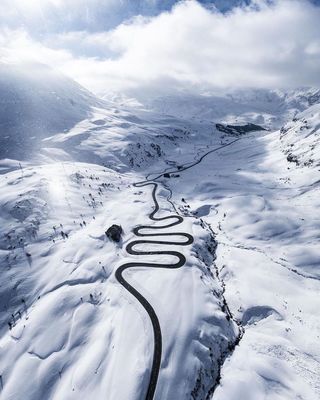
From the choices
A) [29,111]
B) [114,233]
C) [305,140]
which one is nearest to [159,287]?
[114,233]

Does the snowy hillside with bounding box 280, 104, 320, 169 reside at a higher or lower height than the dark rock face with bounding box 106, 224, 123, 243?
higher

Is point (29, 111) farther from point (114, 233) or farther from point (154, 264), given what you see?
point (154, 264)

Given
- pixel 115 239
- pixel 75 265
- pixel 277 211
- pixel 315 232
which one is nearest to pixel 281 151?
pixel 277 211

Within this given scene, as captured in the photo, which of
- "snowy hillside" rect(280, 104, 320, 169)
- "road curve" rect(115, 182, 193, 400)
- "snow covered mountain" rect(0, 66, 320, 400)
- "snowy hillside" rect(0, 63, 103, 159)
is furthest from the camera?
"snowy hillside" rect(0, 63, 103, 159)

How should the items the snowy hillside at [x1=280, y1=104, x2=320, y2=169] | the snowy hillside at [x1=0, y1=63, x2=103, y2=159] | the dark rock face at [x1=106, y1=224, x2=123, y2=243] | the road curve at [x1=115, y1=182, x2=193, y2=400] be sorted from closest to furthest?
1. the road curve at [x1=115, y1=182, x2=193, y2=400]
2. the dark rock face at [x1=106, y1=224, x2=123, y2=243]
3. the snowy hillside at [x1=280, y1=104, x2=320, y2=169]
4. the snowy hillside at [x1=0, y1=63, x2=103, y2=159]

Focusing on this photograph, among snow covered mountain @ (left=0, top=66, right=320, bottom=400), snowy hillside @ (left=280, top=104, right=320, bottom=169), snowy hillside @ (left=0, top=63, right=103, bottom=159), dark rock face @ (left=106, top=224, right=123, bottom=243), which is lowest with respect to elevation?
snow covered mountain @ (left=0, top=66, right=320, bottom=400)

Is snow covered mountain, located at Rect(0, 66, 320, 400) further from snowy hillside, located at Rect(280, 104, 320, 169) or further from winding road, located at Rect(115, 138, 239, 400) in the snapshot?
snowy hillside, located at Rect(280, 104, 320, 169)

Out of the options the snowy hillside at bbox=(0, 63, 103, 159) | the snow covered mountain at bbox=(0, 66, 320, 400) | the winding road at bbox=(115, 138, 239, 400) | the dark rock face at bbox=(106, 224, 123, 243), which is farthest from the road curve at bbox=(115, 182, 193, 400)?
the snowy hillside at bbox=(0, 63, 103, 159)
